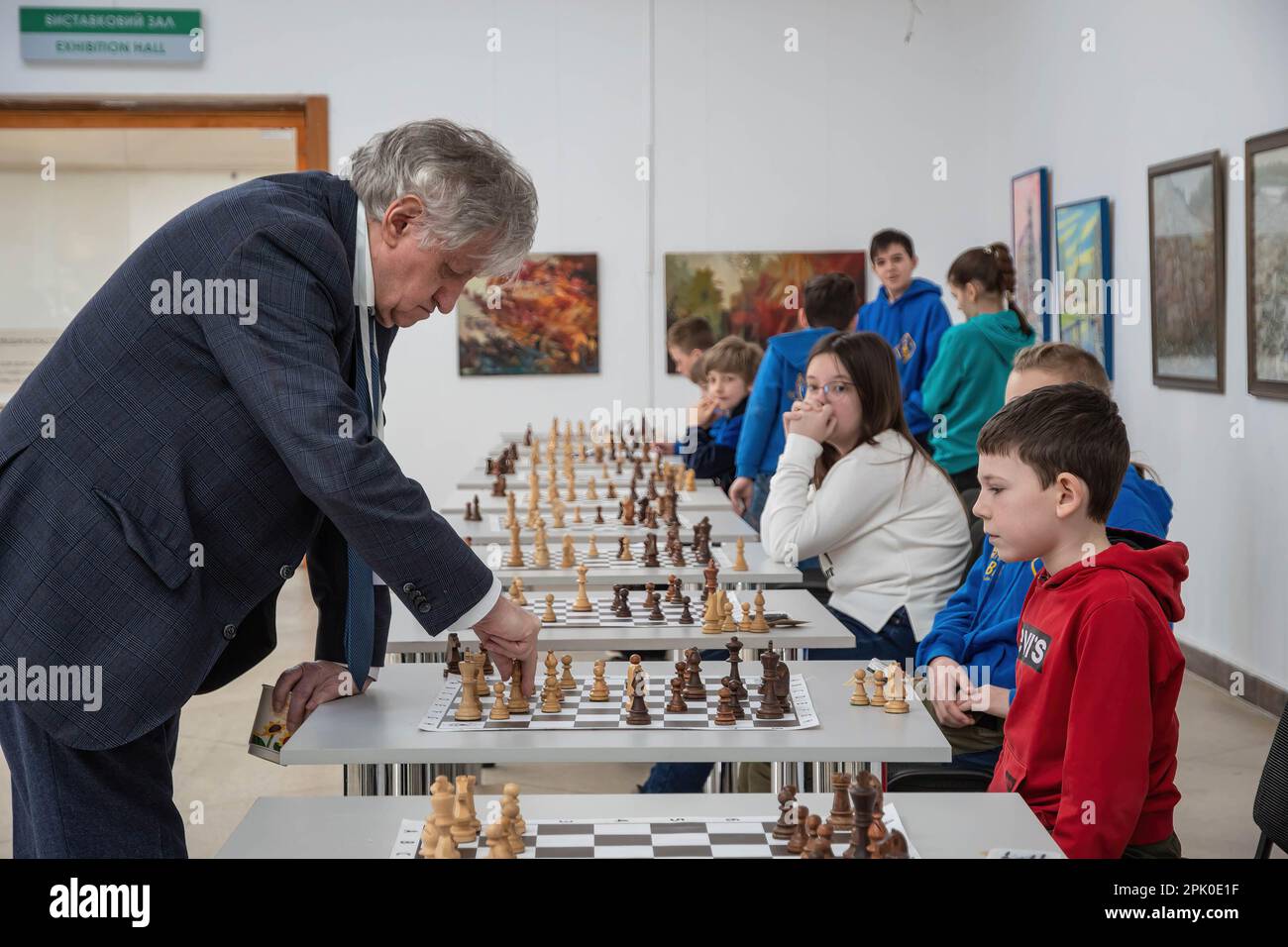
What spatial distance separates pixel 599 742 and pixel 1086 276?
6236mm

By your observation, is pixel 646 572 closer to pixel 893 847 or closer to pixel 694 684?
pixel 694 684

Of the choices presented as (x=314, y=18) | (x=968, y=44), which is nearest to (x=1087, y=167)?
(x=968, y=44)

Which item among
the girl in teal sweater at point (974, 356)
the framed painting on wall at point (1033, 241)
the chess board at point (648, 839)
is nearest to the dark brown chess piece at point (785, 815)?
the chess board at point (648, 839)

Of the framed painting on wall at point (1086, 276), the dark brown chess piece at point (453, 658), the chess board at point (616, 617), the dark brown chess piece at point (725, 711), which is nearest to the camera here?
the dark brown chess piece at point (725, 711)

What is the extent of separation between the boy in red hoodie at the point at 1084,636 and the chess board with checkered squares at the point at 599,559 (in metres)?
1.71

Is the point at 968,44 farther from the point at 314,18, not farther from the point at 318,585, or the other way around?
the point at 318,585

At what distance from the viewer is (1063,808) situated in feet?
6.82

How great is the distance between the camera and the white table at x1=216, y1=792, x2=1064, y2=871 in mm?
1724

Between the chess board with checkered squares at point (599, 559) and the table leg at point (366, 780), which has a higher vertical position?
the chess board with checkered squares at point (599, 559)

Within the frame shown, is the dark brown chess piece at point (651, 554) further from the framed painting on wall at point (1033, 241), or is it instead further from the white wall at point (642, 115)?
the white wall at point (642, 115)

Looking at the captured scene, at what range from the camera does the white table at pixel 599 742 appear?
7.10 feet

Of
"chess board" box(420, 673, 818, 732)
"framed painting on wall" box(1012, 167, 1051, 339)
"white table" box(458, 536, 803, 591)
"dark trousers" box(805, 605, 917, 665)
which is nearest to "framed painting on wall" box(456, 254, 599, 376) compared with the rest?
"framed painting on wall" box(1012, 167, 1051, 339)

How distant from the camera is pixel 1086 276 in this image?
304 inches

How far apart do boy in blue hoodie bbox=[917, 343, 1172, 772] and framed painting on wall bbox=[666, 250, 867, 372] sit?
6.77 metres
